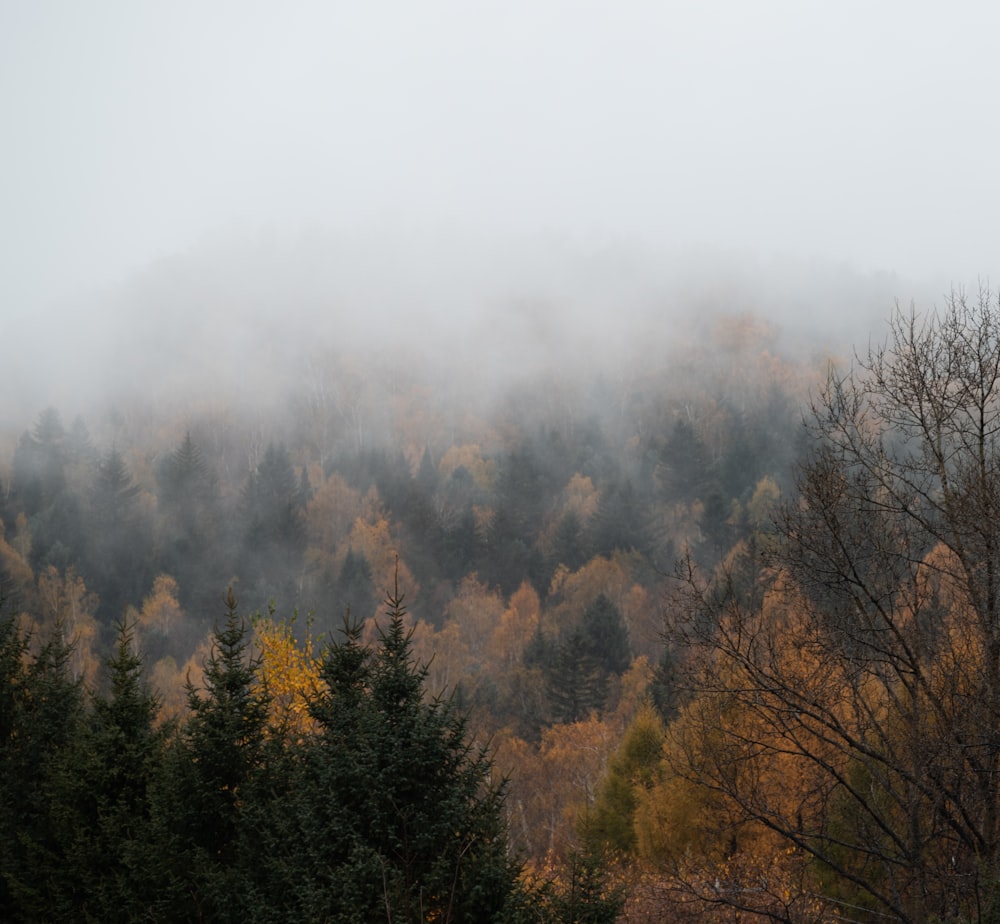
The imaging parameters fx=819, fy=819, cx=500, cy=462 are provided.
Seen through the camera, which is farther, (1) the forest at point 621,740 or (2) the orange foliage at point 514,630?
(2) the orange foliage at point 514,630

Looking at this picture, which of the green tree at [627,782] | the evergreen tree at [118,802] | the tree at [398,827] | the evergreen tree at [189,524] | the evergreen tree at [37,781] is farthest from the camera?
the evergreen tree at [189,524]

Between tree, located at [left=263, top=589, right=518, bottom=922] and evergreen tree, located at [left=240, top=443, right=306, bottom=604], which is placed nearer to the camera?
tree, located at [left=263, top=589, right=518, bottom=922]

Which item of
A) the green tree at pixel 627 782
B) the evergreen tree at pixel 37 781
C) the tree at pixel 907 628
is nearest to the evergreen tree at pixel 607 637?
the green tree at pixel 627 782

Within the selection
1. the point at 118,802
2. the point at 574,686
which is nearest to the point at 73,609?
the point at 574,686

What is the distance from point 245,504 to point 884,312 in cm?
13874

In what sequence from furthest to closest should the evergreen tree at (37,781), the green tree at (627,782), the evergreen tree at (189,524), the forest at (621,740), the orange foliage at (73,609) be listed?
the evergreen tree at (189,524) → the orange foliage at (73,609) → the green tree at (627,782) → the evergreen tree at (37,781) → the forest at (621,740)

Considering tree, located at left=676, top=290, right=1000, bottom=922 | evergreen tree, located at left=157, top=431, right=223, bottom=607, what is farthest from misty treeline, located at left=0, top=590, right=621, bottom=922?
evergreen tree, located at left=157, top=431, right=223, bottom=607

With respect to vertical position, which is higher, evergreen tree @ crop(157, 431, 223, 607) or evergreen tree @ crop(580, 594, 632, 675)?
evergreen tree @ crop(157, 431, 223, 607)

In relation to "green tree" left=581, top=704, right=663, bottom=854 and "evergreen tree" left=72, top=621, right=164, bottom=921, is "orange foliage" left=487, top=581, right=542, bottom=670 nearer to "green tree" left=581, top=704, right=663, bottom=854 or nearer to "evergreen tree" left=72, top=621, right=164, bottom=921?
"green tree" left=581, top=704, right=663, bottom=854

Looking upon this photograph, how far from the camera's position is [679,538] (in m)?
112

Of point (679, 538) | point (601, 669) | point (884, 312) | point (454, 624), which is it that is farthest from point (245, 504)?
point (884, 312)

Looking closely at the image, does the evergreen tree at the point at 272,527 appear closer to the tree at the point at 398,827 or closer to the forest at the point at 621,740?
the forest at the point at 621,740

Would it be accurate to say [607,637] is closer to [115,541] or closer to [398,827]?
[398,827]

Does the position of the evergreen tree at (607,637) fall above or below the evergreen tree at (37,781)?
above
